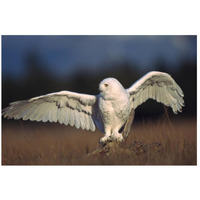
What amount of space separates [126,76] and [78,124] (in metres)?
8.36

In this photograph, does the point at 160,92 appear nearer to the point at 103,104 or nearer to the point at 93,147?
the point at 103,104

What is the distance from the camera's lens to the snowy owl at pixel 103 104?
4523 millimetres

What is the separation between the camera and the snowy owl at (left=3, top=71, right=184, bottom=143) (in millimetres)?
4523

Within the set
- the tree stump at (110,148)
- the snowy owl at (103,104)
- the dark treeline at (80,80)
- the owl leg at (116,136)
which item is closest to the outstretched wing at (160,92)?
the snowy owl at (103,104)

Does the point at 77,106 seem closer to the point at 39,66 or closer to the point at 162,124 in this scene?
the point at 162,124

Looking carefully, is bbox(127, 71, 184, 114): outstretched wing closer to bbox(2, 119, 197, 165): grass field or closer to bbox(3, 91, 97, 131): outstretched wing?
bbox(2, 119, 197, 165): grass field

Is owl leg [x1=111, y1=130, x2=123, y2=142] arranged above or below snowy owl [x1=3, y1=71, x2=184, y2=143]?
below

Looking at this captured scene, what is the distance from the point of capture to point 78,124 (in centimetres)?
497

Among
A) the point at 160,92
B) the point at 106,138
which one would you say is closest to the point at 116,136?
the point at 106,138

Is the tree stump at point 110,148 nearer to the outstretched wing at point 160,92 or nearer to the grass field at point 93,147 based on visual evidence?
the grass field at point 93,147

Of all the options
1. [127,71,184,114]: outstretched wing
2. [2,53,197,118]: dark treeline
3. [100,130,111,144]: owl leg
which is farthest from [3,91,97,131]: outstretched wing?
[2,53,197,118]: dark treeline

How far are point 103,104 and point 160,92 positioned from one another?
1057mm

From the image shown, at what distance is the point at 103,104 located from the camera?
4539 mm

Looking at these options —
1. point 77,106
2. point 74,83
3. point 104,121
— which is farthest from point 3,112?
point 74,83
